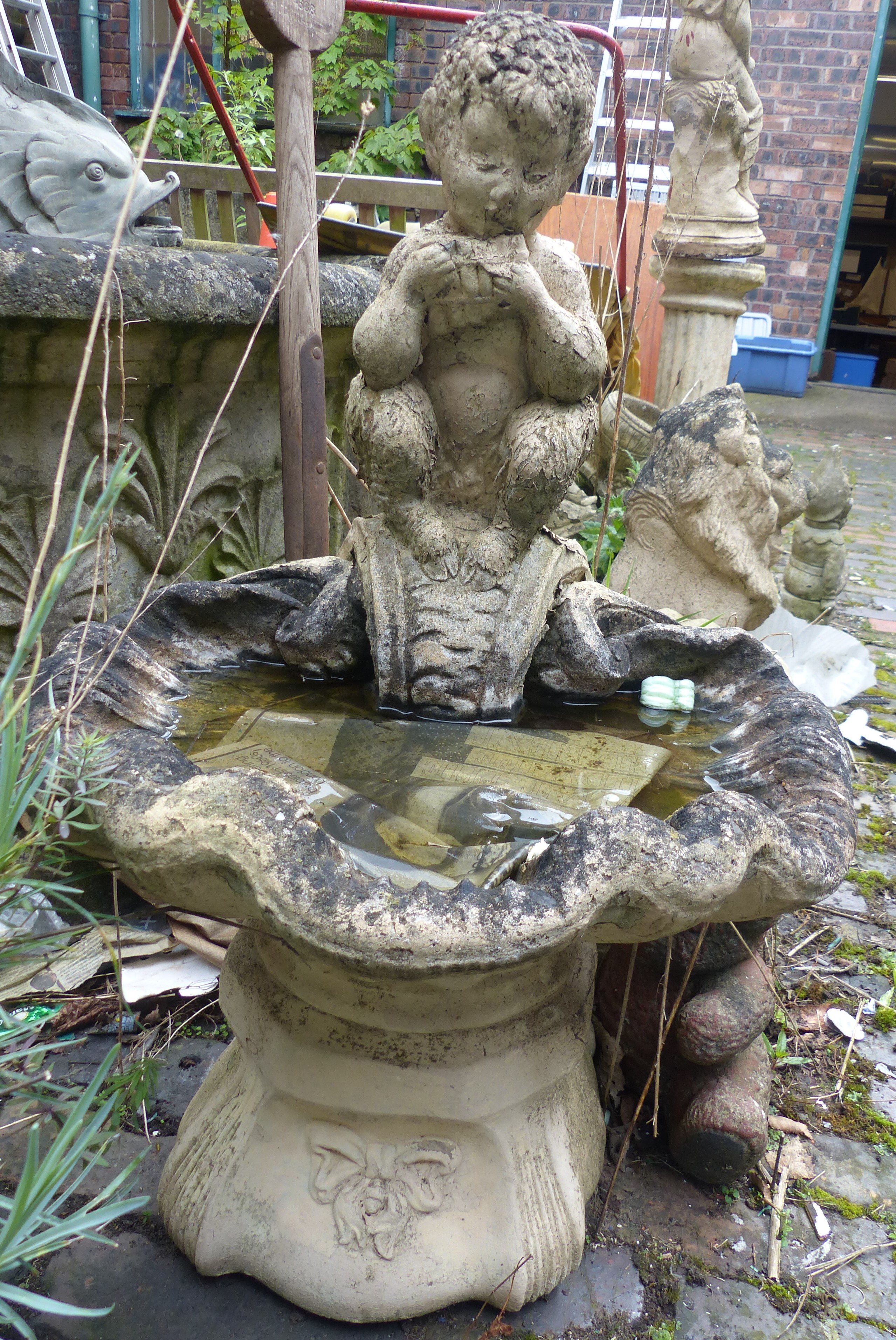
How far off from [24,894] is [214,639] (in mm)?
950

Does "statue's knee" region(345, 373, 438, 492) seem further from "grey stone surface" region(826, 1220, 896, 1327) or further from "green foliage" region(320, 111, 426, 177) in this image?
"green foliage" region(320, 111, 426, 177)

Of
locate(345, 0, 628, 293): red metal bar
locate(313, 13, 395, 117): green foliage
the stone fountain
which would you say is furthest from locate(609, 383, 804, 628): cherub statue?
locate(313, 13, 395, 117): green foliage

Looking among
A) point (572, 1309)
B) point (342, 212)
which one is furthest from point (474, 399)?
point (342, 212)

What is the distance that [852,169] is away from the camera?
8922 millimetres

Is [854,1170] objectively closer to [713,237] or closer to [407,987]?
[407,987]

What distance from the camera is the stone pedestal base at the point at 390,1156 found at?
142 centimetres

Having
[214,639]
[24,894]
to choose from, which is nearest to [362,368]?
[214,639]

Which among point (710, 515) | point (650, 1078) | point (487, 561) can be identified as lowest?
point (650, 1078)

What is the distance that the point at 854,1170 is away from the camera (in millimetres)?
1802

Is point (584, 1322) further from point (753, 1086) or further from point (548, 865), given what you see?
point (548, 865)

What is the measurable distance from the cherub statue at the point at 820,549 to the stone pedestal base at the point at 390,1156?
3289 millimetres

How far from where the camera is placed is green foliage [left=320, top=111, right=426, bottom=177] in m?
8.88

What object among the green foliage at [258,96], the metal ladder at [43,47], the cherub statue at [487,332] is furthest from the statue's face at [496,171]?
the green foliage at [258,96]

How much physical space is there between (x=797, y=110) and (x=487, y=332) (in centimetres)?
887
